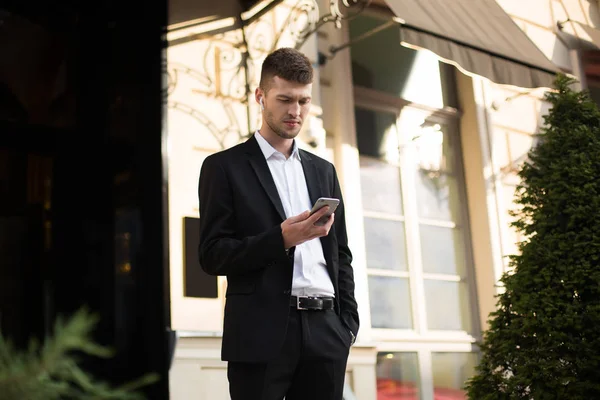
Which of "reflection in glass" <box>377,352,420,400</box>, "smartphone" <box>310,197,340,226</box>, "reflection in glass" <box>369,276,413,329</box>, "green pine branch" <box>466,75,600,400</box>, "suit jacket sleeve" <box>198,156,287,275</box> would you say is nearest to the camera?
"smartphone" <box>310,197,340,226</box>

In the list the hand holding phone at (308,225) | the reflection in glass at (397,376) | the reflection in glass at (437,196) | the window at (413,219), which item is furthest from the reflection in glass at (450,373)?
the hand holding phone at (308,225)

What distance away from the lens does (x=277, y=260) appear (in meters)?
2.40

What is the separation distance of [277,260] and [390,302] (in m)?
4.30

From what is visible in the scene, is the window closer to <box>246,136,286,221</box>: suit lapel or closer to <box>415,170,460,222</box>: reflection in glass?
<box>415,170,460,222</box>: reflection in glass

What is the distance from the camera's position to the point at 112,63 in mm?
5219

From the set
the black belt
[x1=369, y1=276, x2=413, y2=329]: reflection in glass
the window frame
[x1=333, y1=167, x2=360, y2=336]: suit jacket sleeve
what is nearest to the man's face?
[x1=333, y1=167, x2=360, y2=336]: suit jacket sleeve

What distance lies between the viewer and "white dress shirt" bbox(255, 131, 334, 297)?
250 centimetres

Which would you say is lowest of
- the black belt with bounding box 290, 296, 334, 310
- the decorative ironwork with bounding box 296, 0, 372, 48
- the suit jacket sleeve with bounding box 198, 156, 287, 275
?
the black belt with bounding box 290, 296, 334, 310

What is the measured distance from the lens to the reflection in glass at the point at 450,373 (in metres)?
6.67

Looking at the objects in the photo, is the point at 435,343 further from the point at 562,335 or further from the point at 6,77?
the point at 6,77

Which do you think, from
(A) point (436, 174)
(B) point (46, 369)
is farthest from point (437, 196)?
(B) point (46, 369)

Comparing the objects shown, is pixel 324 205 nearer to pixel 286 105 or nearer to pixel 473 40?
pixel 286 105

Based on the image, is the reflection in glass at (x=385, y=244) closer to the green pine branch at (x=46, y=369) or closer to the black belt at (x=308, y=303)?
the black belt at (x=308, y=303)

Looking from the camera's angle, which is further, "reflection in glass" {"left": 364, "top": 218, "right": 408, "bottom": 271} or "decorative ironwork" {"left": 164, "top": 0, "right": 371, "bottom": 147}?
"reflection in glass" {"left": 364, "top": 218, "right": 408, "bottom": 271}
